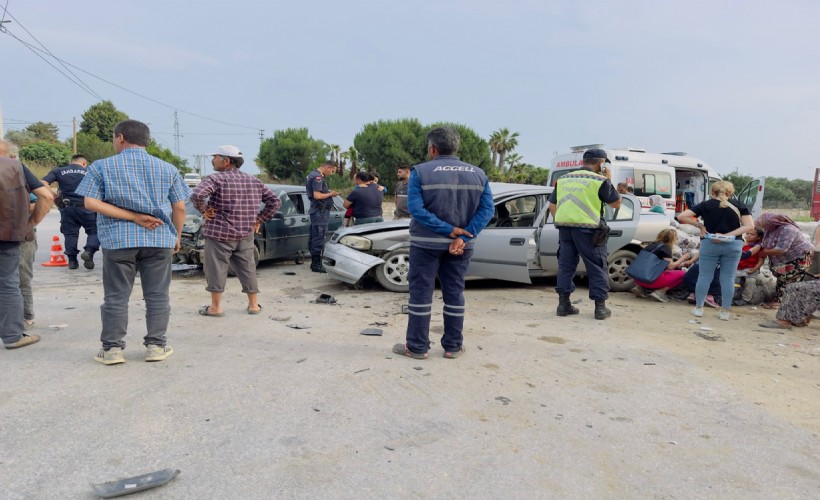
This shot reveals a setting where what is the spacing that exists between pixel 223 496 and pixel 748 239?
6.97m

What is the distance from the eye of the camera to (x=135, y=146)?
411 cm

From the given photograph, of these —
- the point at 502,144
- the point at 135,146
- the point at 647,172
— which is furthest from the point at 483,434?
the point at 502,144

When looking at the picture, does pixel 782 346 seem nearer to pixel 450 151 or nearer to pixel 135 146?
pixel 450 151

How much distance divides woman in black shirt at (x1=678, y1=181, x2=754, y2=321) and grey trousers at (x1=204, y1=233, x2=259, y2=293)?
4.83 meters

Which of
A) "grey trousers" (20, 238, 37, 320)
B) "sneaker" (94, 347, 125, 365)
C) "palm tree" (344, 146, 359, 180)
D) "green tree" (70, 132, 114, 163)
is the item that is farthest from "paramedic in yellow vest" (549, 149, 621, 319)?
"green tree" (70, 132, 114, 163)

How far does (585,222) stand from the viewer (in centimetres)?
593

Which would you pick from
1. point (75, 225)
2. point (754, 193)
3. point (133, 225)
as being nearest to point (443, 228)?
point (133, 225)

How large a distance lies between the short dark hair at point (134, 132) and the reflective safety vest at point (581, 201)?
4.16 m

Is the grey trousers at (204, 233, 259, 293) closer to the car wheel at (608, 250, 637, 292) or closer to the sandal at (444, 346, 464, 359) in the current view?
the sandal at (444, 346, 464, 359)

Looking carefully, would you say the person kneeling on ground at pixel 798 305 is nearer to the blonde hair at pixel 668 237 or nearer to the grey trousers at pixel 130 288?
the blonde hair at pixel 668 237

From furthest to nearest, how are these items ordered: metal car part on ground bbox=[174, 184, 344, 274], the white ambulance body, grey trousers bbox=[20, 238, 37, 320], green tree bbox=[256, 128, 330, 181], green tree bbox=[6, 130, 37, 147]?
green tree bbox=[6, 130, 37, 147], green tree bbox=[256, 128, 330, 181], the white ambulance body, metal car part on ground bbox=[174, 184, 344, 274], grey trousers bbox=[20, 238, 37, 320]

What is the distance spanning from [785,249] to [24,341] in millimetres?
7992

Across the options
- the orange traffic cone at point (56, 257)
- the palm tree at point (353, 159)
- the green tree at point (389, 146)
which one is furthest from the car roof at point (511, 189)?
the palm tree at point (353, 159)

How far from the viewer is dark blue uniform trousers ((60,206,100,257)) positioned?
8.70m
